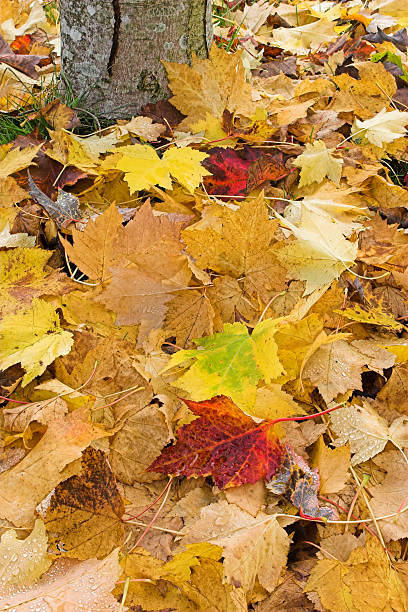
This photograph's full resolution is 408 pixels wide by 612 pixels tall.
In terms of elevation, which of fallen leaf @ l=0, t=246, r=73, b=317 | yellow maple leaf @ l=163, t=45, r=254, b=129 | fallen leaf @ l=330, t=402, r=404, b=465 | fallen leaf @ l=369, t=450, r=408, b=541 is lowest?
fallen leaf @ l=369, t=450, r=408, b=541

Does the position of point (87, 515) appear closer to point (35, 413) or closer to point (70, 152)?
point (35, 413)

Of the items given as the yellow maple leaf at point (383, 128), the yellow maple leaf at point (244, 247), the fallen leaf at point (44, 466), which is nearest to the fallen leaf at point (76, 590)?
the fallen leaf at point (44, 466)

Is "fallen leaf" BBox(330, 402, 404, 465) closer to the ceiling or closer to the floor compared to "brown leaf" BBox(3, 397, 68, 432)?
closer to the floor

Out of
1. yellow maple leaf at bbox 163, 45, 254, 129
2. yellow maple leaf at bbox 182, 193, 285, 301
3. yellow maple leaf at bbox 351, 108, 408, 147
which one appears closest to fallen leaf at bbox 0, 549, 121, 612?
yellow maple leaf at bbox 182, 193, 285, 301

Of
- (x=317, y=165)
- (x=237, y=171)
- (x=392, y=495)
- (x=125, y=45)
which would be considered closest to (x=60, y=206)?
(x=237, y=171)

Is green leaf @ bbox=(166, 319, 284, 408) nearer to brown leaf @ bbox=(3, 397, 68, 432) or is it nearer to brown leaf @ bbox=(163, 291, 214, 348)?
brown leaf @ bbox=(163, 291, 214, 348)

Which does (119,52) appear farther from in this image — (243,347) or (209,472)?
(209,472)

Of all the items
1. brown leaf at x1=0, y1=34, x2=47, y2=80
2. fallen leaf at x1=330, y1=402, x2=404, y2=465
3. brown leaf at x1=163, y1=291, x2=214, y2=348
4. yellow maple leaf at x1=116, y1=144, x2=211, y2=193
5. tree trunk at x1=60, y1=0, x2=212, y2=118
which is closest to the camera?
fallen leaf at x1=330, y1=402, x2=404, y2=465
